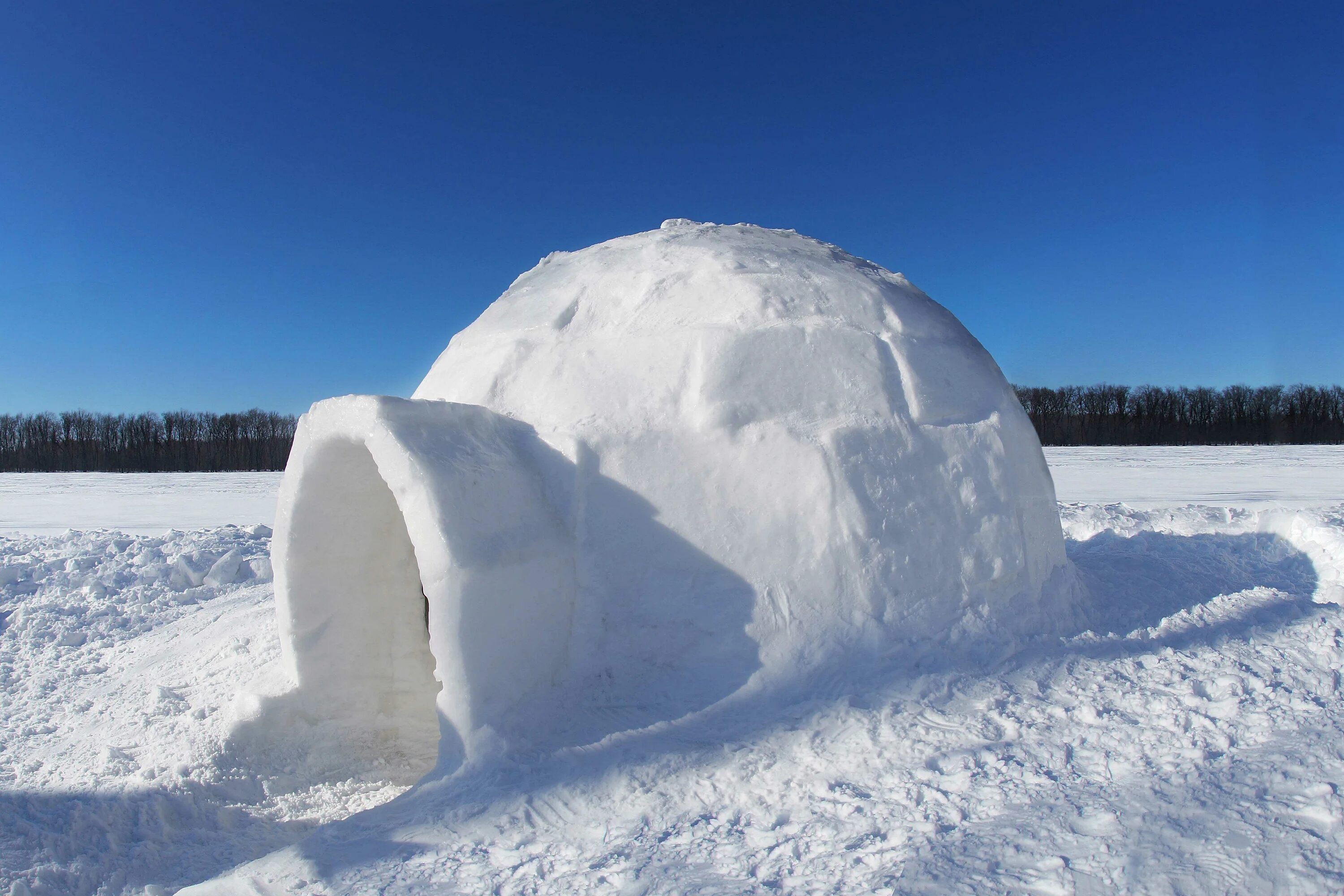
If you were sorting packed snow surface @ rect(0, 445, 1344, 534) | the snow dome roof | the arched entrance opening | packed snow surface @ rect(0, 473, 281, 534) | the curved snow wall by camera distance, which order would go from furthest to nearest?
packed snow surface @ rect(0, 445, 1344, 534) → packed snow surface @ rect(0, 473, 281, 534) → the arched entrance opening → the snow dome roof → the curved snow wall

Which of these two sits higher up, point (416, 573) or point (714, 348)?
point (714, 348)

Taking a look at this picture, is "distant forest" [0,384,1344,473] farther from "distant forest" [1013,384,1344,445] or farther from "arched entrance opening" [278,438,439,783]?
"arched entrance opening" [278,438,439,783]

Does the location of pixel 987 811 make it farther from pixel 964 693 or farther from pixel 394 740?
pixel 394 740

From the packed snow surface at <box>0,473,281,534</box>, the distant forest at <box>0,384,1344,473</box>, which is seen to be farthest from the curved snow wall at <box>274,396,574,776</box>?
the distant forest at <box>0,384,1344,473</box>

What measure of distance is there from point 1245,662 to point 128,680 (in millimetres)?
6276

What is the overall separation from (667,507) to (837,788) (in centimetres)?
130

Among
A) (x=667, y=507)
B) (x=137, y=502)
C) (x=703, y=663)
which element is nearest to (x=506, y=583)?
(x=667, y=507)

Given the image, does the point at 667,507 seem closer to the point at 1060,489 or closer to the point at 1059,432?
the point at 1060,489

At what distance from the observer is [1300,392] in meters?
37.5

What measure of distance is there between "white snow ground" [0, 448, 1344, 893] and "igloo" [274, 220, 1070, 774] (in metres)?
0.22

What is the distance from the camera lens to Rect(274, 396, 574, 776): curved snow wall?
3062mm

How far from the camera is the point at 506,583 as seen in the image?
3154 millimetres

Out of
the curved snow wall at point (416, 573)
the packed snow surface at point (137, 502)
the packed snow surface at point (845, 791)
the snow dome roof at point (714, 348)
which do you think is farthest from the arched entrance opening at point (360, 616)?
the packed snow surface at point (137, 502)

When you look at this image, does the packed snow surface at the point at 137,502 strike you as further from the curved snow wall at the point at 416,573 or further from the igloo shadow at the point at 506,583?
the igloo shadow at the point at 506,583
